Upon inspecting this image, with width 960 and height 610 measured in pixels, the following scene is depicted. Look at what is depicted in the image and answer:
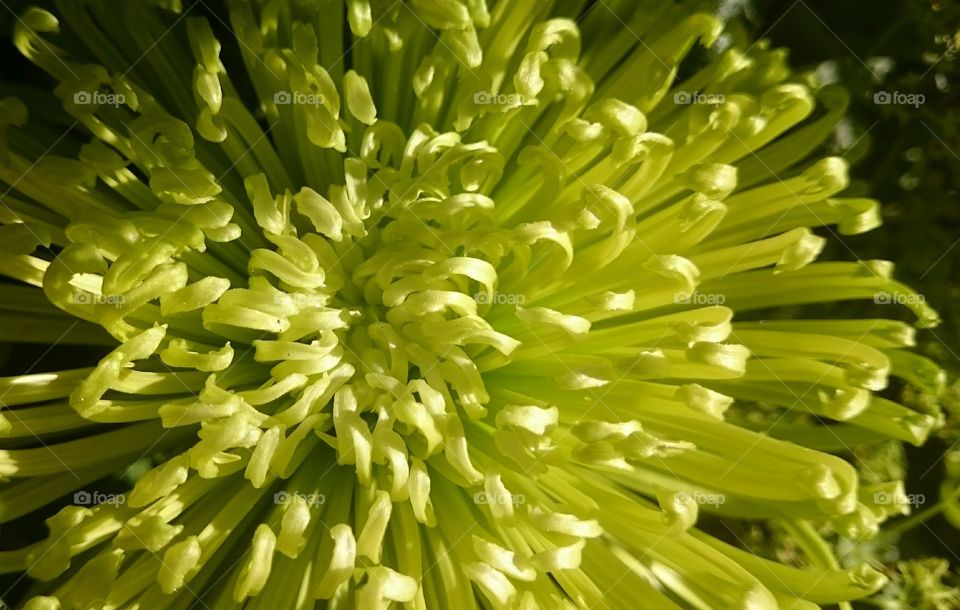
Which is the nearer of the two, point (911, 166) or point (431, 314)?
point (431, 314)

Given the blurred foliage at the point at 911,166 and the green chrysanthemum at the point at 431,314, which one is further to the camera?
the blurred foliage at the point at 911,166

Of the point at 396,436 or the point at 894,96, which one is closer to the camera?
the point at 396,436

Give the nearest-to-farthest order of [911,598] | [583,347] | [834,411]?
[834,411] < [583,347] < [911,598]

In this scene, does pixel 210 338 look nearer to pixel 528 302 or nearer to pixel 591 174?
pixel 528 302

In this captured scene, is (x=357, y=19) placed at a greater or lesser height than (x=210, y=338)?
greater

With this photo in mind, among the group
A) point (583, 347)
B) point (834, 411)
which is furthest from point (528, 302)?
point (834, 411)

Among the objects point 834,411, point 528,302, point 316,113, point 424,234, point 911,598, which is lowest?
point 911,598

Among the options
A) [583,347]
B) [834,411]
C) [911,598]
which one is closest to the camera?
[834,411]

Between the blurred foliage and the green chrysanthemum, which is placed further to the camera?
the blurred foliage
